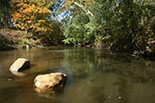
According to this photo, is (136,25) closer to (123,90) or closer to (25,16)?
(123,90)

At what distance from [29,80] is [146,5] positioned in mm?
11764

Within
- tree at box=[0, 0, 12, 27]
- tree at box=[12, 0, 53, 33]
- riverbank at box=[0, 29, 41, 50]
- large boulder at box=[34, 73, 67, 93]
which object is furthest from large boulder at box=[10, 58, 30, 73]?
tree at box=[0, 0, 12, 27]

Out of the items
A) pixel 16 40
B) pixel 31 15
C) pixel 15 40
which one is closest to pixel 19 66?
pixel 15 40

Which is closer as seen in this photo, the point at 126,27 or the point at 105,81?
the point at 105,81

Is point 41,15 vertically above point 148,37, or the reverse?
point 41,15

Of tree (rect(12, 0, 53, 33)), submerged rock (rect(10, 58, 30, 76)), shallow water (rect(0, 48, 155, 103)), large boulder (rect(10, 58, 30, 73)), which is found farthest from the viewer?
tree (rect(12, 0, 53, 33))

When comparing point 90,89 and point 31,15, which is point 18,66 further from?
point 31,15

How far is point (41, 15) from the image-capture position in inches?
1417

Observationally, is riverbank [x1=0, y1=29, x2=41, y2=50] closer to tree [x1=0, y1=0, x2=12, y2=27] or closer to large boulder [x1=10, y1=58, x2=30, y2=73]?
tree [x1=0, y1=0, x2=12, y2=27]

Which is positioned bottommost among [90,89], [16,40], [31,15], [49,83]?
[90,89]

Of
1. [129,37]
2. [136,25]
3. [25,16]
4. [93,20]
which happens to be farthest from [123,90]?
[25,16]

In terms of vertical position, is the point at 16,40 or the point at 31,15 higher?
the point at 31,15

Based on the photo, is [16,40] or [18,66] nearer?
[18,66]

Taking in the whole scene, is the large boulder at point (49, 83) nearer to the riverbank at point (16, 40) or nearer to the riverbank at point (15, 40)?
the riverbank at point (16, 40)
